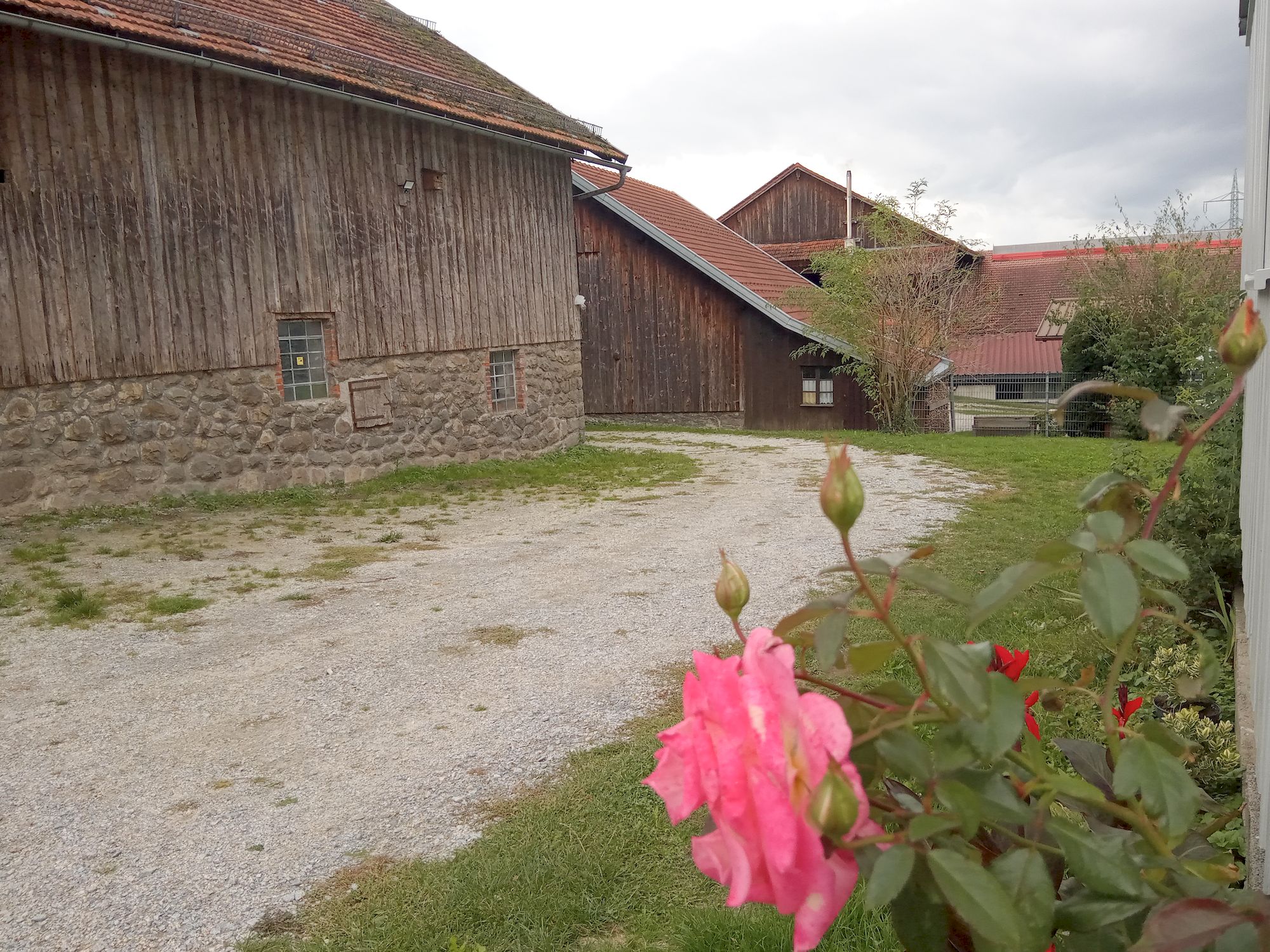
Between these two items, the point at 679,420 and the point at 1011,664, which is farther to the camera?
the point at 679,420

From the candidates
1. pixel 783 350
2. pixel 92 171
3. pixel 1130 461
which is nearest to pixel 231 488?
pixel 92 171

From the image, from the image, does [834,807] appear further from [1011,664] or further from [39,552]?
[39,552]

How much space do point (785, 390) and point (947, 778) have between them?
68.3ft

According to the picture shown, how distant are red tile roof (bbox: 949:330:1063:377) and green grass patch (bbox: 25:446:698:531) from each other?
1863 centimetres

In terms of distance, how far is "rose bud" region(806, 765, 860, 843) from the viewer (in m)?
0.69

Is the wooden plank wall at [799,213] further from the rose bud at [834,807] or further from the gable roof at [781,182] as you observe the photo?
the rose bud at [834,807]

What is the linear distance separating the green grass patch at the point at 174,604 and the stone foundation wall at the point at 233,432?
10.2ft

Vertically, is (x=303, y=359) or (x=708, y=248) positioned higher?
(x=708, y=248)

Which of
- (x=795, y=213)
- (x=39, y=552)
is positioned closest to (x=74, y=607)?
(x=39, y=552)

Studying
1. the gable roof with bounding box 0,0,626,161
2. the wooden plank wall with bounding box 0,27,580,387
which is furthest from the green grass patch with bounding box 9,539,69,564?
the gable roof with bounding box 0,0,626,161

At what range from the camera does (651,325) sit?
21.8m

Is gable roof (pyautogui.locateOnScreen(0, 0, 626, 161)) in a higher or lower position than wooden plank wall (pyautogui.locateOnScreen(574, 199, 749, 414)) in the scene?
higher

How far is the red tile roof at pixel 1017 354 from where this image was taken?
3044 centimetres

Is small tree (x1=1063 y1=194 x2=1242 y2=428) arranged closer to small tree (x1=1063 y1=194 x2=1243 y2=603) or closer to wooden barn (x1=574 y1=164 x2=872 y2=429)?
small tree (x1=1063 y1=194 x2=1243 y2=603)
